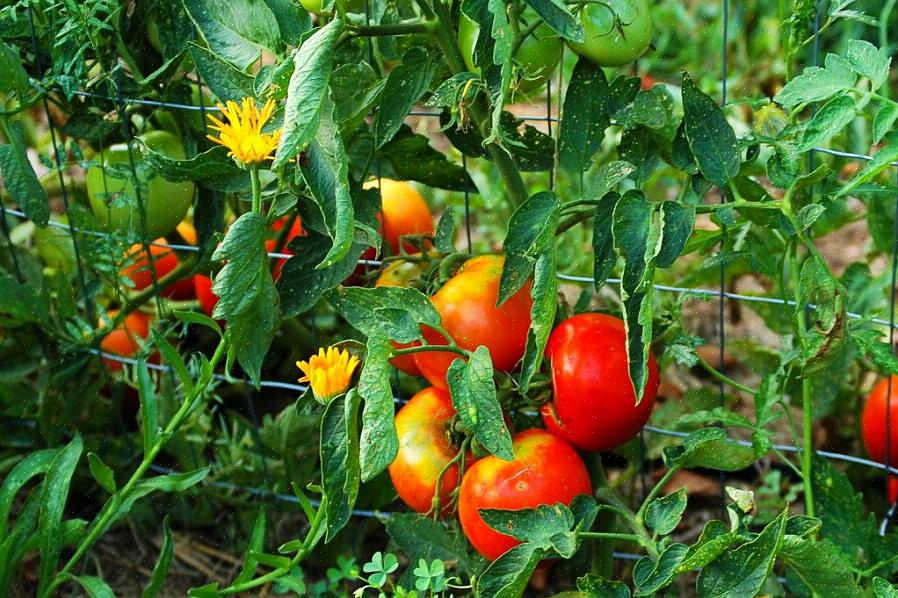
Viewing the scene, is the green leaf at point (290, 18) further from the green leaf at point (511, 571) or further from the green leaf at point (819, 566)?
the green leaf at point (819, 566)

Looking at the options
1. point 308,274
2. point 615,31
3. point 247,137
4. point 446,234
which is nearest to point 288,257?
point 308,274

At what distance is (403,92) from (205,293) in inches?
19.9

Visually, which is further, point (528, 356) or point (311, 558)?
point (311, 558)

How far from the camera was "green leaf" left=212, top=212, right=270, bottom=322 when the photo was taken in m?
0.87

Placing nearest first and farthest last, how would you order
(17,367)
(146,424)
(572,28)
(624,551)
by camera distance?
(572,28) → (146,424) → (624,551) → (17,367)

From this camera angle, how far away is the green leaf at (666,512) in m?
0.92

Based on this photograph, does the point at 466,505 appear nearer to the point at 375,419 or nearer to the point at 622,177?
the point at 375,419

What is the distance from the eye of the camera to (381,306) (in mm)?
959

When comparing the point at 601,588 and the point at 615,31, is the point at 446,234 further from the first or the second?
the point at 601,588

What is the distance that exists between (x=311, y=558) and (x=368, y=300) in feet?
1.70

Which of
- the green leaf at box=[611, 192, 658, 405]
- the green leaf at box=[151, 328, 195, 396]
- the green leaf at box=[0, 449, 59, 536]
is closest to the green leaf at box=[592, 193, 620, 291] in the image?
the green leaf at box=[611, 192, 658, 405]

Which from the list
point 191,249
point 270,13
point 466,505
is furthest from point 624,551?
point 270,13

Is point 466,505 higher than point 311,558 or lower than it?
higher

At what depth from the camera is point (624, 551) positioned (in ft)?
4.25
